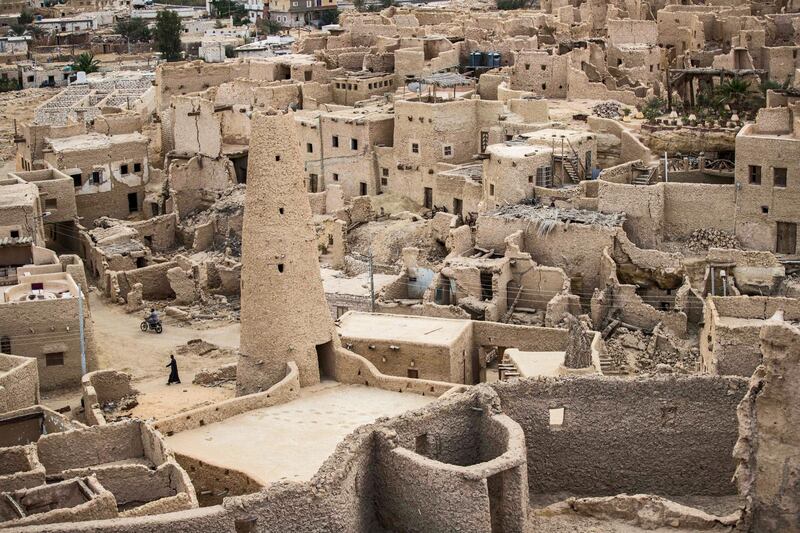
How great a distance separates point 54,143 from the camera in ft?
184

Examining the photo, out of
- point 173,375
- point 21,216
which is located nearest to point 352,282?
point 173,375

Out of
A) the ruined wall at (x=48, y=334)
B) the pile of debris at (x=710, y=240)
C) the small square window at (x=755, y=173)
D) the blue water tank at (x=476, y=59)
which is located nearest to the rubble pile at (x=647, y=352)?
the pile of debris at (x=710, y=240)

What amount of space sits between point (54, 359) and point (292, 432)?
1022 cm

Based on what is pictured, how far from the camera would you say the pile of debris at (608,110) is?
52281mm

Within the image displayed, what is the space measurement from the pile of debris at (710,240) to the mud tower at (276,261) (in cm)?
1330

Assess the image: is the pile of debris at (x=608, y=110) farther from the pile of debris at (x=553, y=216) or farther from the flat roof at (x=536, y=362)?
the flat roof at (x=536, y=362)

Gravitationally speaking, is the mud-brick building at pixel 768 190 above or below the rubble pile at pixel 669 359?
above

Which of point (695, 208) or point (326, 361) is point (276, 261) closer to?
point (326, 361)

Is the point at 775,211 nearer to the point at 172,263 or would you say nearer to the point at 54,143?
the point at 172,263

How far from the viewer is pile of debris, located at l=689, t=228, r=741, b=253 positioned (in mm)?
41844

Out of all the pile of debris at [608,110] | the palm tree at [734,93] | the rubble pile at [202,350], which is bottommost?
the rubble pile at [202,350]

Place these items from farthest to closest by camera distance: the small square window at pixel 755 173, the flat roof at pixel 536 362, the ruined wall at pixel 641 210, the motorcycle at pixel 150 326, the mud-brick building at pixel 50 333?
1. the motorcycle at pixel 150 326
2. the ruined wall at pixel 641 210
3. the small square window at pixel 755 173
4. the mud-brick building at pixel 50 333
5. the flat roof at pixel 536 362

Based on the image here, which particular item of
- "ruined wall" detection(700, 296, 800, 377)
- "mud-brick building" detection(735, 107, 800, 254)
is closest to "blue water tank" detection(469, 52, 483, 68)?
"mud-brick building" detection(735, 107, 800, 254)

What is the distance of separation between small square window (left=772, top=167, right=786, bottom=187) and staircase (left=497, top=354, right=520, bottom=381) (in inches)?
387
